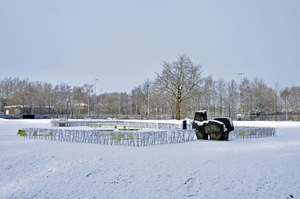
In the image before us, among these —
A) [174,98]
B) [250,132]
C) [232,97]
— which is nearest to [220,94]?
[232,97]

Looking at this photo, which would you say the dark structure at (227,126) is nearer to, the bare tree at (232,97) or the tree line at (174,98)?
the tree line at (174,98)

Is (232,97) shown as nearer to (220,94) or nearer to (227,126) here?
(220,94)

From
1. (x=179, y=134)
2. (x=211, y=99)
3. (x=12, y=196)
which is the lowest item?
(x=12, y=196)

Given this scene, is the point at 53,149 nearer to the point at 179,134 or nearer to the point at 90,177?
the point at 90,177

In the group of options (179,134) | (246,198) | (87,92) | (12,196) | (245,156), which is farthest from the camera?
(87,92)

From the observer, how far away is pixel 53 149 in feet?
61.4

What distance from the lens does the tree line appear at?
5562cm

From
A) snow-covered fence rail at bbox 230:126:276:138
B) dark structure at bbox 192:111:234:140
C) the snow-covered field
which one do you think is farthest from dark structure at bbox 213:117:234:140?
the snow-covered field

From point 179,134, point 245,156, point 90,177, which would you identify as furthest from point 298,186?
point 179,134

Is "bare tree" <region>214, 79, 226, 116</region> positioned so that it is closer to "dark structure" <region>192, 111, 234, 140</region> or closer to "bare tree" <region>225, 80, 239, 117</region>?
"bare tree" <region>225, 80, 239, 117</region>

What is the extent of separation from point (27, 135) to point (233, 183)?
1919 cm

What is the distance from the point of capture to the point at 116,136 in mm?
21406

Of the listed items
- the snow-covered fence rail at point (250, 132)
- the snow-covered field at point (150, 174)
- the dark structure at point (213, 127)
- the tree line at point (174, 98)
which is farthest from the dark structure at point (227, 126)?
the tree line at point (174, 98)

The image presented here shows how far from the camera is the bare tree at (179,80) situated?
54.8 metres
